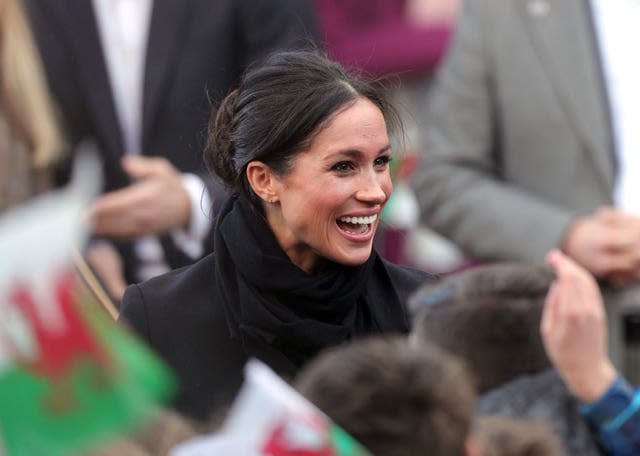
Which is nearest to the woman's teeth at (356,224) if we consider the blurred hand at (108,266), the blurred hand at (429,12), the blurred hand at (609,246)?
the blurred hand at (108,266)

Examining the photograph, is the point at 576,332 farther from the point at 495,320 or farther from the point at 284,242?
the point at 284,242

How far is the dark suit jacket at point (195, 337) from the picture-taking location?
7.23ft

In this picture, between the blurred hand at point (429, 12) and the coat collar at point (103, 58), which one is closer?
the coat collar at point (103, 58)

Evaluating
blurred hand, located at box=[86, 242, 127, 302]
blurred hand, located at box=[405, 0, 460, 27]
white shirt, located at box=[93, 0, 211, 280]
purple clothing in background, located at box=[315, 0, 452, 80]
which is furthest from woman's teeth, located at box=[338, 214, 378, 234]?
blurred hand, located at box=[405, 0, 460, 27]

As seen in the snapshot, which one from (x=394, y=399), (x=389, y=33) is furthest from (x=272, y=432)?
(x=389, y=33)

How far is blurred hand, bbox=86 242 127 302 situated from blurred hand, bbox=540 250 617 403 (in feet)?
2.42

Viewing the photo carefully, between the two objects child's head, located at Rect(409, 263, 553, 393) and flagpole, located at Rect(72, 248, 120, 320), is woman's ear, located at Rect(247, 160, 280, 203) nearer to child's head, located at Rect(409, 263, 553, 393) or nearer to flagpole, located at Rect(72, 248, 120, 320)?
flagpole, located at Rect(72, 248, 120, 320)

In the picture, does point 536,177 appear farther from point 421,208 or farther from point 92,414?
point 92,414

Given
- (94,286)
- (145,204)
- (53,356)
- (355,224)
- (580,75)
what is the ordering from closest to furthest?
1. (53,356)
2. (94,286)
3. (355,224)
4. (145,204)
5. (580,75)

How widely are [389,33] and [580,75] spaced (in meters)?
2.32

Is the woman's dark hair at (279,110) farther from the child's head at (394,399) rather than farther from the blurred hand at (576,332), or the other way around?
the blurred hand at (576,332)

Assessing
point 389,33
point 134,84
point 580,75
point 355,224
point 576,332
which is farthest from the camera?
point 389,33

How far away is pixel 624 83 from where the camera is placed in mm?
3609

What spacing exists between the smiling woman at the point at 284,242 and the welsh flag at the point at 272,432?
0.38m
